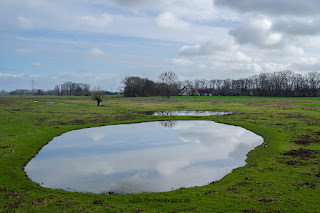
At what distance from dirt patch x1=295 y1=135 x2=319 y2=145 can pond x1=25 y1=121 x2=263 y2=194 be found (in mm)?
3338

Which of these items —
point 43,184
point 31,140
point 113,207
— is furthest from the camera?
point 31,140

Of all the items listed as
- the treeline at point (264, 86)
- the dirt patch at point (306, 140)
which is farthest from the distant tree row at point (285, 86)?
the dirt patch at point (306, 140)

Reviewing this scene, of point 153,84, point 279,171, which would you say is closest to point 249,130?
point 279,171

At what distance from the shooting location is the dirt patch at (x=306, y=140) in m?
21.0

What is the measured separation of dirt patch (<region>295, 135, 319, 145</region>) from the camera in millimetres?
21047

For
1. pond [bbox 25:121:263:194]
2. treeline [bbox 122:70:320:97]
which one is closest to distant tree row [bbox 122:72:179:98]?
treeline [bbox 122:70:320:97]

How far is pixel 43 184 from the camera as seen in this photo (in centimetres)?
1292

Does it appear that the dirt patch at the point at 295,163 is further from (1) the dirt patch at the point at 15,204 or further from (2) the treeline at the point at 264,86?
(2) the treeline at the point at 264,86

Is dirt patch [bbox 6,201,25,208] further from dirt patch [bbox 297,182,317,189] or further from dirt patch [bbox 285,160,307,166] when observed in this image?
dirt patch [bbox 285,160,307,166]

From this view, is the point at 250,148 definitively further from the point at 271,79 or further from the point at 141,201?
the point at 271,79

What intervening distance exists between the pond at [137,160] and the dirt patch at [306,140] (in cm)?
334

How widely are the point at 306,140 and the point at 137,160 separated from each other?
51.1 ft

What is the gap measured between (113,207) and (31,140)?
16564 millimetres

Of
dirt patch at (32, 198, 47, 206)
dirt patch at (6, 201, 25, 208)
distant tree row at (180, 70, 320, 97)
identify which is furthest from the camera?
distant tree row at (180, 70, 320, 97)
